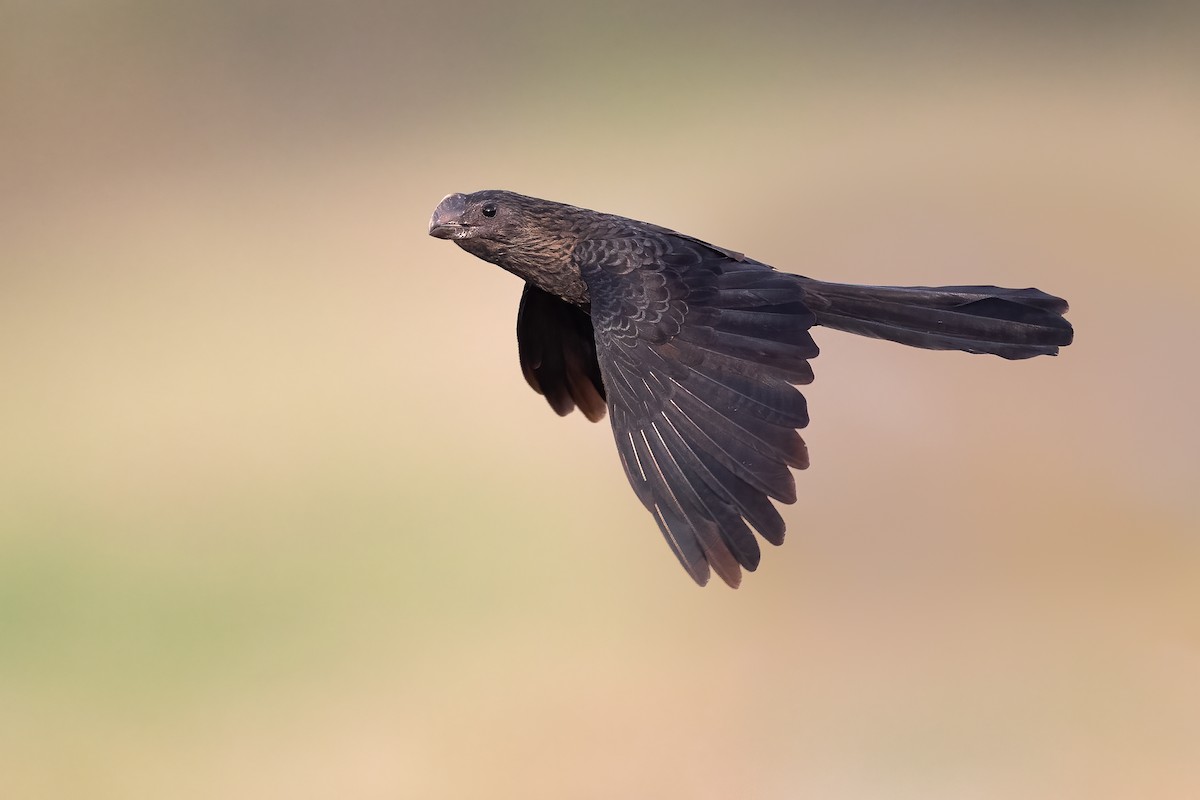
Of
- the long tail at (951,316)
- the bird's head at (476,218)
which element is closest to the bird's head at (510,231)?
the bird's head at (476,218)

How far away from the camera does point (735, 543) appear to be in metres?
2.32

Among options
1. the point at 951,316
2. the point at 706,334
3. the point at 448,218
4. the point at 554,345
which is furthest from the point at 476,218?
the point at 951,316

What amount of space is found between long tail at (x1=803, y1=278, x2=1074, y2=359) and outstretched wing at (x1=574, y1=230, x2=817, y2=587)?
15 cm

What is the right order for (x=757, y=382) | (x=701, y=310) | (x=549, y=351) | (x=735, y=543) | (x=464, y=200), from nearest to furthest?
(x=735, y=543)
(x=757, y=382)
(x=701, y=310)
(x=464, y=200)
(x=549, y=351)

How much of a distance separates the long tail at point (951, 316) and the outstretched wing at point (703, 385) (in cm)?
15

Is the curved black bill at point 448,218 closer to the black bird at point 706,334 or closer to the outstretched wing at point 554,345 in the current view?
the black bird at point 706,334

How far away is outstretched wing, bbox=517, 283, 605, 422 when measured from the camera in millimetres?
3379

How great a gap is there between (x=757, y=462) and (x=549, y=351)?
116 cm

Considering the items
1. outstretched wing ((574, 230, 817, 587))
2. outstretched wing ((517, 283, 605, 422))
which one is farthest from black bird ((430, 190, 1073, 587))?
outstretched wing ((517, 283, 605, 422))

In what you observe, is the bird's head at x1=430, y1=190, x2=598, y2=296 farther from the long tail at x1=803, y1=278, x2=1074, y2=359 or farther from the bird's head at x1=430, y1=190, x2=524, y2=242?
the long tail at x1=803, y1=278, x2=1074, y2=359

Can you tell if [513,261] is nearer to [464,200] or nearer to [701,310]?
[464,200]

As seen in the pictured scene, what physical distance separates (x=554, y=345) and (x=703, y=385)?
0.91m

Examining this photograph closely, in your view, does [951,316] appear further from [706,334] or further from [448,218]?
[448,218]

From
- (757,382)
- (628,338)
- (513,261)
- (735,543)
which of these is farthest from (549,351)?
(735,543)
